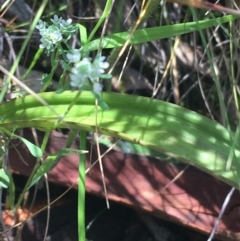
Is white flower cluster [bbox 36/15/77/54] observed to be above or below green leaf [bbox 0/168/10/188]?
above

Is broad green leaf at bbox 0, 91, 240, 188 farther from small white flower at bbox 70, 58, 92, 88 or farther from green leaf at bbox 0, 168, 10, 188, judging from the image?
small white flower at bbox 70, 58, 92, 88

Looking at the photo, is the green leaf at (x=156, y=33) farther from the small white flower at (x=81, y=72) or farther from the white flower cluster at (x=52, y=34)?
the small white flower at (x=81, y=72)

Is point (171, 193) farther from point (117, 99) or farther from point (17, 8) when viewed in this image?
point (17, 8)

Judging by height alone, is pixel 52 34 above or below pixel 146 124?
above

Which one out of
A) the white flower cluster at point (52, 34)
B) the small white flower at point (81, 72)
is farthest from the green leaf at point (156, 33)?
the small white flower at point (81, 72)

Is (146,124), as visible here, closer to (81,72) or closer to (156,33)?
(156,33)

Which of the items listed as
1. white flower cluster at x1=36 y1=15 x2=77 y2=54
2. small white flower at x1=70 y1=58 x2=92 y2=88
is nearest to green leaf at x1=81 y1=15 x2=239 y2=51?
white flower cluster at x1=36 y1=15 x2=77 y2=54

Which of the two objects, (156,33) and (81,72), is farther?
(156,33)

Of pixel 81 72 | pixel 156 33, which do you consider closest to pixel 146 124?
pixel 156 33

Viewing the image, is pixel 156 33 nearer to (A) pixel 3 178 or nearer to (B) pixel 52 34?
(B) pixel 52 34
